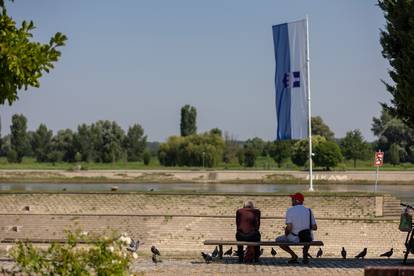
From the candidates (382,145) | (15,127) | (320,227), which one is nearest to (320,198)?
(320,227)

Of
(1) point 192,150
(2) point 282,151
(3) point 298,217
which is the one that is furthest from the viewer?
(2) point 282,151

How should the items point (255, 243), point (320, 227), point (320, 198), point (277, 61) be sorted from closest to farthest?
1. point (255, 243)
2. point (320, 227)
3. point (320, 198)
4. point (277, 61)

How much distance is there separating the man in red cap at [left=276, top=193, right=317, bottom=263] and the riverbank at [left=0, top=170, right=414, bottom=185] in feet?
107

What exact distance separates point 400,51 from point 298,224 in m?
3.26

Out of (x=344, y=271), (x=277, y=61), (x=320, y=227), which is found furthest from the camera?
(x=277, y=61)

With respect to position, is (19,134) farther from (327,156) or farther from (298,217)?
(298,217)

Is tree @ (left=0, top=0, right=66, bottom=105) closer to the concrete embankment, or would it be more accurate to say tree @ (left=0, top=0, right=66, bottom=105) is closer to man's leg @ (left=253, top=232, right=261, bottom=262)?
man's leg @ (left=253, top=232, right=261, bottom=262)

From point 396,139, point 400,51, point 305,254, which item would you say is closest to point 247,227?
point 305,254

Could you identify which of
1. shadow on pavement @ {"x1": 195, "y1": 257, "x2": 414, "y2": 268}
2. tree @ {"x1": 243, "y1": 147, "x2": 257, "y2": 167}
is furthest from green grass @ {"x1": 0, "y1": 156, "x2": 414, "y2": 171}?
shadow on pavement @ {"x1": 195, "y1": 257, "x2": 414, "y2": 268}

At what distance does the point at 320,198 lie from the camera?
25719 mm

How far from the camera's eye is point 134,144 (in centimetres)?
8719

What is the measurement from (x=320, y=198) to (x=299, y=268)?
502 inches

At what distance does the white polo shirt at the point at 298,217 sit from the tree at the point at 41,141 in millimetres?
74698

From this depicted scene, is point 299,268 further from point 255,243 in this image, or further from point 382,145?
point 382,145
